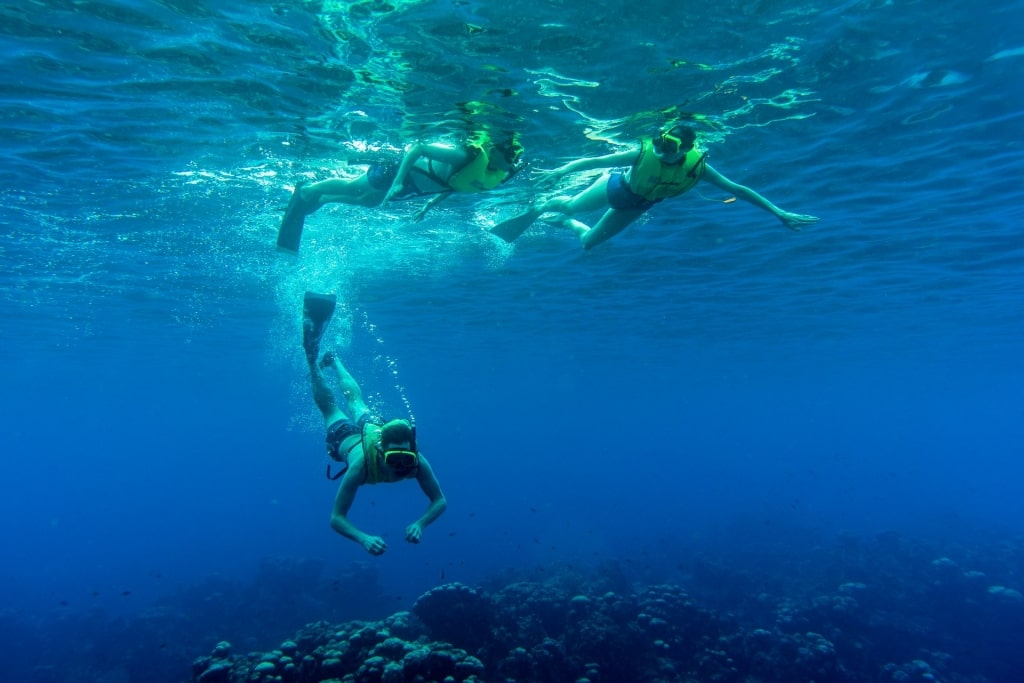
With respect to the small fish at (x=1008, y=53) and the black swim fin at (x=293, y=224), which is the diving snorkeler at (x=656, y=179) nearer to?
the small fish at (x=1008, y=53)

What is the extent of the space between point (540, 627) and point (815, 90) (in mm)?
13097

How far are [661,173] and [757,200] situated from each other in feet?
4.38

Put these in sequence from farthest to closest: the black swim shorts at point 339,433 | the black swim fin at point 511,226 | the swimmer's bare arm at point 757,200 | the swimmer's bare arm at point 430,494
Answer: the black swim fin at point 511,226 < the black swim shorts at point 339,433 < the swimmer's bare arm at point 757,200 < the swimmer's bare arm at point 430,494

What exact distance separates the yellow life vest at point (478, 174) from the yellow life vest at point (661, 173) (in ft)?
6.52

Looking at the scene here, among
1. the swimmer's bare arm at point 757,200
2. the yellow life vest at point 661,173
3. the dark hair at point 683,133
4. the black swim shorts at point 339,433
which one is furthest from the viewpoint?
the black swim shorts at point 339,433

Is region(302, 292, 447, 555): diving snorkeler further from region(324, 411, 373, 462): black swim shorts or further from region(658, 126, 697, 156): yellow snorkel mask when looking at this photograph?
region(658, 126, 697, 156): yellow snorkel mask

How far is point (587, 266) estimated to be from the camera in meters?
22.0

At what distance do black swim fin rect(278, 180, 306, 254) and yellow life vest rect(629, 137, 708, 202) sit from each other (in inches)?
245

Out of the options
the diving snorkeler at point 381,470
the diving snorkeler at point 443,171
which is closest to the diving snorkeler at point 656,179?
the diving snorkeler at point 443,171

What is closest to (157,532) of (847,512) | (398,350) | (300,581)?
(398,350)

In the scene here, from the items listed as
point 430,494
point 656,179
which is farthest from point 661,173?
point 430,494

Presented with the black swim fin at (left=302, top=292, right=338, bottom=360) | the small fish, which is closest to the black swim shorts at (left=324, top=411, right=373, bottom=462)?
the black swim fin at (left=302, top=292, right=338, bottom=360)

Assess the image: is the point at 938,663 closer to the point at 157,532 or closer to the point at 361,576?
the point at 361,576

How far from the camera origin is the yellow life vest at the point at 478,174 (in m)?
7.65
